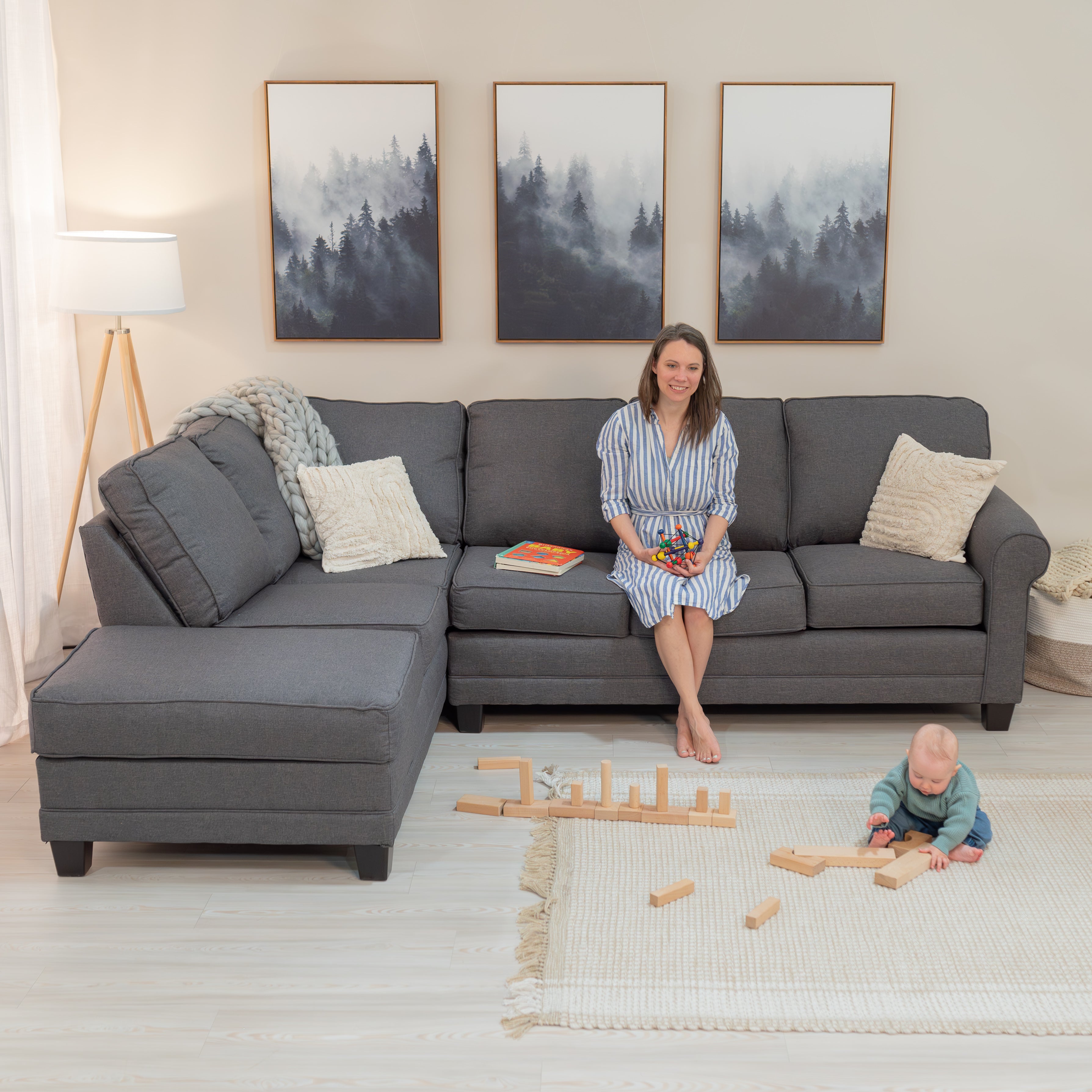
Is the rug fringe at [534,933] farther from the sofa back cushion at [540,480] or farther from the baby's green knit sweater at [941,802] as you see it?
the sofa back cushion at [540,480]

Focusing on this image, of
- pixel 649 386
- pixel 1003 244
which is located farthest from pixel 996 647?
pixel 1003 244

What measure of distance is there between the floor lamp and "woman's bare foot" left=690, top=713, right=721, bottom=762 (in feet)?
7.11

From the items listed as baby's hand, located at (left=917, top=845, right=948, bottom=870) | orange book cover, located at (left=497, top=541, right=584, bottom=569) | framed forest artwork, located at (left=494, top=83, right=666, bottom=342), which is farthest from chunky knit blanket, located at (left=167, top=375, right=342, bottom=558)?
baby's hand, located at (left=917, top=845, right=948, bottom=870)

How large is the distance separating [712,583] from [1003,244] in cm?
182

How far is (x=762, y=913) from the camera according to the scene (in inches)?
88.9

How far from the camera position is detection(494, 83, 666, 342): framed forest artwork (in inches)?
150

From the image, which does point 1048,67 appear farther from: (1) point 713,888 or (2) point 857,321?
(1) point 713,888

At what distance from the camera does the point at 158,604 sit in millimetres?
2754

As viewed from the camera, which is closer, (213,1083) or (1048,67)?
(213,1083)

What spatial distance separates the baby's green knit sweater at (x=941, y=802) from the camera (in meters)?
2.46

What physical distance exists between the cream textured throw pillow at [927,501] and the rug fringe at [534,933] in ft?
4.37

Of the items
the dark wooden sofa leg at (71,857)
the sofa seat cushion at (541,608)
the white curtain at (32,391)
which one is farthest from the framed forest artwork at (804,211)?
the dark wooden sofa leg at (71,857)

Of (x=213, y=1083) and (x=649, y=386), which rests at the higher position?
(x=649, y=386)

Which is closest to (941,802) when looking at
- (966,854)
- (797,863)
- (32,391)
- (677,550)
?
(966,854)
